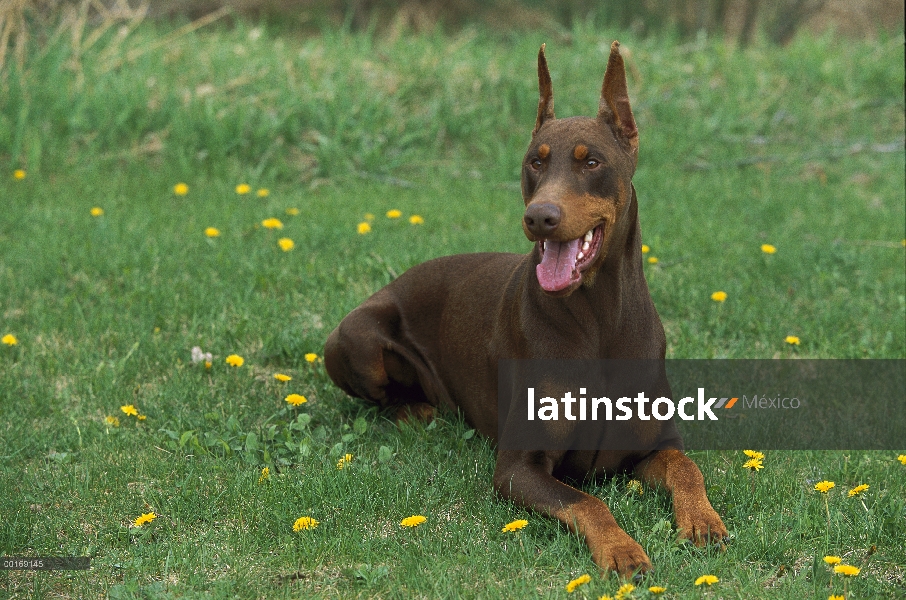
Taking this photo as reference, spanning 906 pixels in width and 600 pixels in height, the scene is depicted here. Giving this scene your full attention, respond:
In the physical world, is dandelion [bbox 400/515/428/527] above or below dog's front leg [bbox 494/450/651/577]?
below

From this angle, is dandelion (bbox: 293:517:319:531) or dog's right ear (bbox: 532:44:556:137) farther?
dog's right ear (bbox: 532:44:556:137)

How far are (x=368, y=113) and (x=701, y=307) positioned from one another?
362 cm

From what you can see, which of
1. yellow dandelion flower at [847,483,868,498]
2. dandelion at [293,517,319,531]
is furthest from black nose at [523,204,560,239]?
yellow dandelion flower at [847,483,868,498]

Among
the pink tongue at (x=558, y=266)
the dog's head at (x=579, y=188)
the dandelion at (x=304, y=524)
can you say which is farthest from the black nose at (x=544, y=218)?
the dandelion at (x=304, y=524)

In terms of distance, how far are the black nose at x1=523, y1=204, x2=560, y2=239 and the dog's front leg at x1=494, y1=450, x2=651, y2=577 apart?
0.82 m

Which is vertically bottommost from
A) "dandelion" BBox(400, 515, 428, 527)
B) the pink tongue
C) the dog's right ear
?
"dandelion" BBox(400, 515, 428, 527)

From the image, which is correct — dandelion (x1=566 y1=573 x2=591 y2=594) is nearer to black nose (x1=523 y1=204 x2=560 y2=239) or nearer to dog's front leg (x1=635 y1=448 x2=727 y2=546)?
dog's front leg (x1=635 y1=448 x2=727 y2=546)

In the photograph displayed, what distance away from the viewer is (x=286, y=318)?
212 inches

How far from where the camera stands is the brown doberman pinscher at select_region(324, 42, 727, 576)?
3217 mm

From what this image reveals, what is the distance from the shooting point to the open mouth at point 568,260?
332cm

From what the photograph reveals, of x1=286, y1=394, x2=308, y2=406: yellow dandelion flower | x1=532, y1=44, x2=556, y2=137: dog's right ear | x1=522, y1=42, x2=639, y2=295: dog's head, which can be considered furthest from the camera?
x1=286, y1=394, x2=308, y2=406: yellow dandelion flower

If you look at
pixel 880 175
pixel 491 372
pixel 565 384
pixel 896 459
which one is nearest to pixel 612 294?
pixel 565 384

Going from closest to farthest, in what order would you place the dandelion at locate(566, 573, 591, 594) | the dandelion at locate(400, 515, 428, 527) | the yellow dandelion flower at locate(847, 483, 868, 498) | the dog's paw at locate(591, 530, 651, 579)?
the dandelion at locate(566, 573, 591, 594) < the dog's paw at locate(591, 530, 651, 579) < the dandelion at locate(400, 515, 428, 527) < the yellow dandelion flower at locate(847, 483, 868, 498)

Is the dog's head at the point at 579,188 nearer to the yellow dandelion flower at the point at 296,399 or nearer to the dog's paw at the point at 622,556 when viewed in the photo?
the dog's paw at the point at 622,556
